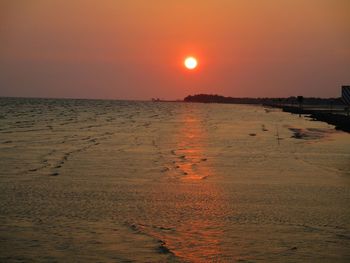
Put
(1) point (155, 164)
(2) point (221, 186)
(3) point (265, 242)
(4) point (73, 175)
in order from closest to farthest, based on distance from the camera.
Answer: (3) point (265, 242), (2) point (221, 186), (4) point (73, 175), (1) point (155, 164)

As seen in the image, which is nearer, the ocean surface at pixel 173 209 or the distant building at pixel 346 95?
the ocean surface at pixel 173 209

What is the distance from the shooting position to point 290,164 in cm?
1984

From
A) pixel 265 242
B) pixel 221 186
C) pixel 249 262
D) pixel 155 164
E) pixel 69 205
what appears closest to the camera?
pixel 249 262

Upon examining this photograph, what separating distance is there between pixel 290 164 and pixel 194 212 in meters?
9.46

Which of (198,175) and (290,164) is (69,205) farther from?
(290,164)

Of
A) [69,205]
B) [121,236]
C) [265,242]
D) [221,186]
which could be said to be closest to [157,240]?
[121,236]

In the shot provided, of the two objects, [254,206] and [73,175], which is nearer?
[254,206]

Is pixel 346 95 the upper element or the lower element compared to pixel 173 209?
upper

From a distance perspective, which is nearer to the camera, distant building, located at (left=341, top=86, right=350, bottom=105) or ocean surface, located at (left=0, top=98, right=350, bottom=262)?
ocean surface, located at (left=0, top=98, right=350, bottom=262)

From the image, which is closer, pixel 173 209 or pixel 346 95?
pixel 173 209

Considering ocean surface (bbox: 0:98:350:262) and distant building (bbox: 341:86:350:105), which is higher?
distant building (bbox: 341:86:350:105)

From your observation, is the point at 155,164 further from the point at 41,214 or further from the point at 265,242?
the point at 265,242

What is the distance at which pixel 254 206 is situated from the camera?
11.7 m

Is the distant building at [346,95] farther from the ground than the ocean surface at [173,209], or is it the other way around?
the distant building at [346,95]
